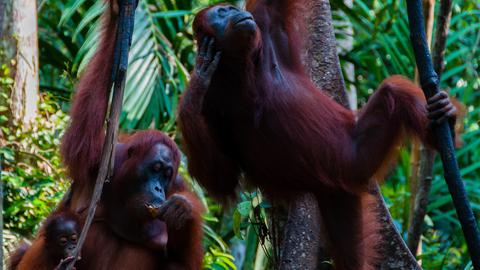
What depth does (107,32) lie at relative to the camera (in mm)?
3488

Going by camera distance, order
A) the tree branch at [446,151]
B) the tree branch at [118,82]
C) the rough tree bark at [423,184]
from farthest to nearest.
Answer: the rough tree bark at [423,184] < the tree branch at [118,82] < the tree branch at [446,151]

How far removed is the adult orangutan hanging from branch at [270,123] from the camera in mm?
3348

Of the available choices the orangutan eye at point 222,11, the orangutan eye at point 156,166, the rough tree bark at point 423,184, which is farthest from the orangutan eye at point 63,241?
the rough tree bark at point 423,184

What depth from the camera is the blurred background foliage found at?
16.9 ft

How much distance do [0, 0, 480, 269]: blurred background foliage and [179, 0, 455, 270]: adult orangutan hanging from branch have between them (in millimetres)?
336

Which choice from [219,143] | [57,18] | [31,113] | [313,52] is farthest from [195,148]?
[57,18]

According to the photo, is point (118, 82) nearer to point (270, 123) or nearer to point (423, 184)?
point (270, 123)

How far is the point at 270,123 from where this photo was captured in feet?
11.4

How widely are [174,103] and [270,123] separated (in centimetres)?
279

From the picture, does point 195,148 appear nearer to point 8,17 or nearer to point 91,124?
point 91,124

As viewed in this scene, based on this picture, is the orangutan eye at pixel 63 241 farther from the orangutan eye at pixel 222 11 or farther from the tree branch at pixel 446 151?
the tree branch at pixel 446 151

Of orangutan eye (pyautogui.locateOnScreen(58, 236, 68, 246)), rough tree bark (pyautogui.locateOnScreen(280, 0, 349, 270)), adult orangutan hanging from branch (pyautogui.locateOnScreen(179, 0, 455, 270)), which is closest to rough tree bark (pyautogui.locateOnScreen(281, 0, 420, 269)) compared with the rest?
rough tree bark (pyautogui.locateOnScreen(280, 0, 349, 270))

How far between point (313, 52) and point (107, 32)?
1.26 metres

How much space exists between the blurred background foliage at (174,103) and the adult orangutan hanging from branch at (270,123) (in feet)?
1.10
